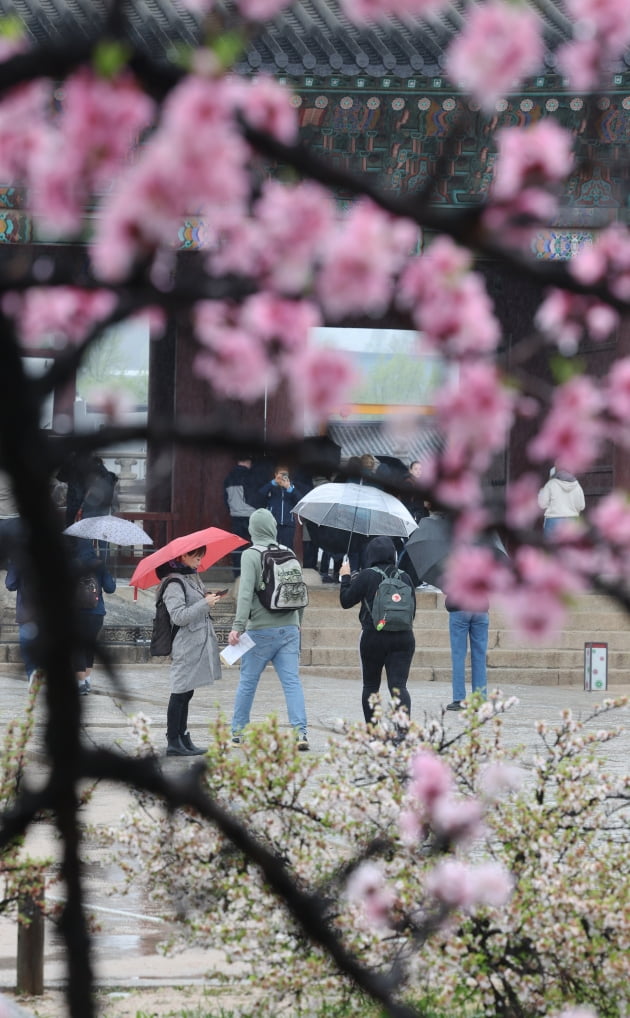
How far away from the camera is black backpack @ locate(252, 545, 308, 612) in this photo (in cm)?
969

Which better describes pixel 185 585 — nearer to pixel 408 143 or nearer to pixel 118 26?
pixel 118 26

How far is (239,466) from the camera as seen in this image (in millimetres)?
18047

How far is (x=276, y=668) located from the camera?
984 centimetres

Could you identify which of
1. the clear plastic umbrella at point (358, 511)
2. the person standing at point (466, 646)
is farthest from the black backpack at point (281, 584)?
the clear plastic umbrella at point (358, 511)

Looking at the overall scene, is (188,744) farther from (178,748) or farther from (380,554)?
(380,554)

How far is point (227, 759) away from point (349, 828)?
459 millimetres

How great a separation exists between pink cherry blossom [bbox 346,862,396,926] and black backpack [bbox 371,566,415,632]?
525cm

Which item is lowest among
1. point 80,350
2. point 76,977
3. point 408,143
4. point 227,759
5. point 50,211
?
point 227,759

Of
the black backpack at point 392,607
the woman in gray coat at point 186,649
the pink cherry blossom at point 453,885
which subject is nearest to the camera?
the pink cherry blossom at point 453,885

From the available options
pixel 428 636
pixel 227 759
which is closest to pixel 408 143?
pixel 428 636

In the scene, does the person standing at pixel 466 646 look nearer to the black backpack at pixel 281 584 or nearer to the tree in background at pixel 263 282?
the black backpack at pixel 281 584

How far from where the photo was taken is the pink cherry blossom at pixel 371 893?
142 inches

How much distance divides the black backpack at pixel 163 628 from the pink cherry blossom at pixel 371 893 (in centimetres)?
527

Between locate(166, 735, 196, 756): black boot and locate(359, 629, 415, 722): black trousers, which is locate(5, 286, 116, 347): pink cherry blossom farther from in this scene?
locate(359, 629, 415, 722): black trousers
